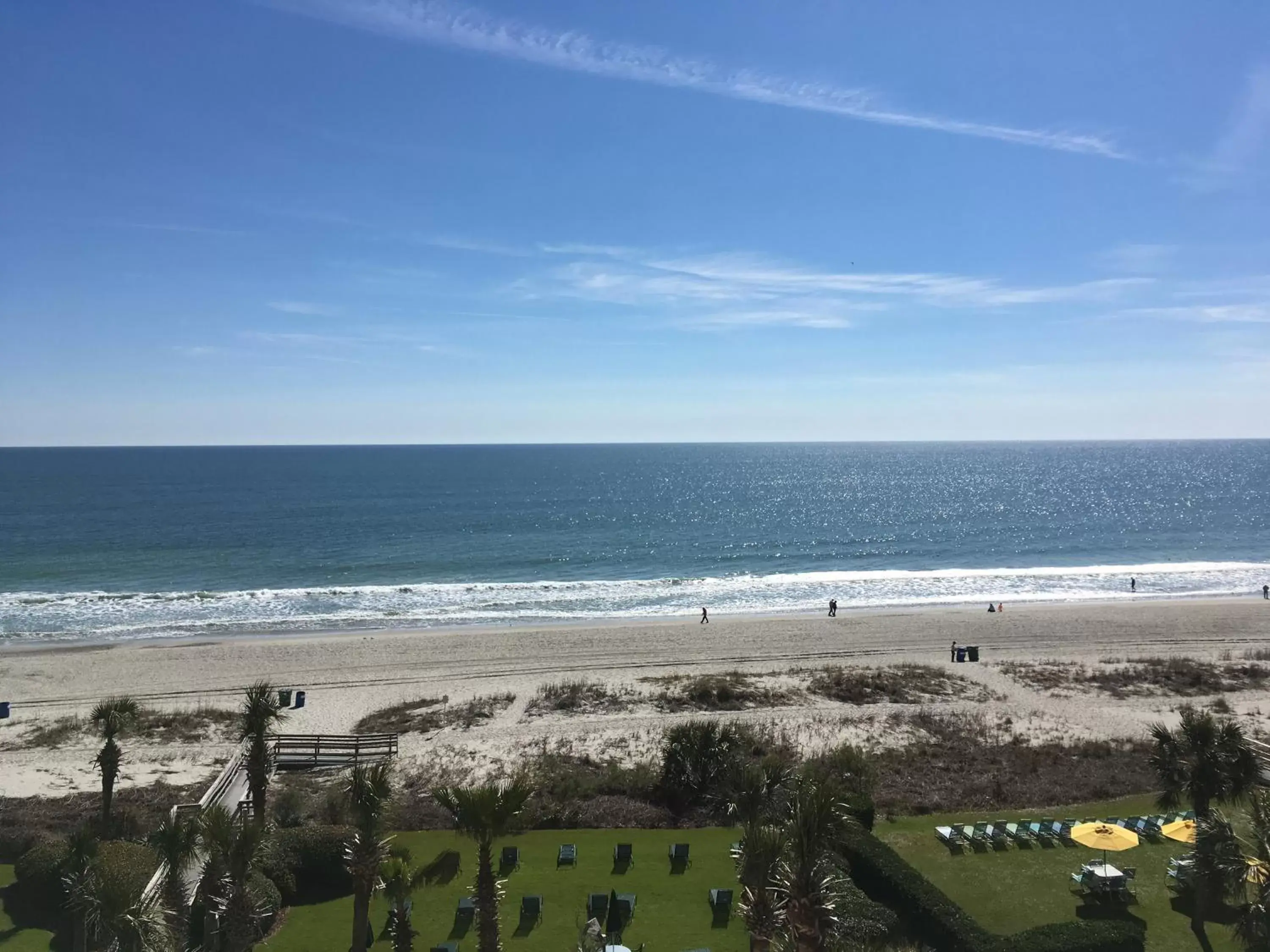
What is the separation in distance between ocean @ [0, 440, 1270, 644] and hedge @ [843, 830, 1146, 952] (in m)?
35.2

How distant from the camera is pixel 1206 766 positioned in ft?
50.1

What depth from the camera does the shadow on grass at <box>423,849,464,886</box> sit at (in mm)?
15203

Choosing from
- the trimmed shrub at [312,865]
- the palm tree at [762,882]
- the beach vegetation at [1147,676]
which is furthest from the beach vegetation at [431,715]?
the beach vegetation at [1147,676]

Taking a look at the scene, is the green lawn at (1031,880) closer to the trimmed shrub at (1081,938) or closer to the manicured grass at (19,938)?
the trimmed shrub at (1081,938)

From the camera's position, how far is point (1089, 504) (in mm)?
108125

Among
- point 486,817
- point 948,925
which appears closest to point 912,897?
point 948,925

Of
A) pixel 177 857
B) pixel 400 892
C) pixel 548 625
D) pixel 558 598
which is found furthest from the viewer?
pixel 558 598

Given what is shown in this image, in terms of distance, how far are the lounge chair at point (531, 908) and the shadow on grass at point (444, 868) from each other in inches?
76.2

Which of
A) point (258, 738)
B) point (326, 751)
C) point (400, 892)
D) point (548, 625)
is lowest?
point (548, 625)

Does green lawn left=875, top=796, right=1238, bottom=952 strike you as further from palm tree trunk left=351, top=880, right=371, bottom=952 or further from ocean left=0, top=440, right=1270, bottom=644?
ocean left=0, top=440, right=1270, bottom=644

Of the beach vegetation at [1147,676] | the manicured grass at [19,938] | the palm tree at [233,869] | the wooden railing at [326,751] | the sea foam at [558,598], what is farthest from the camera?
the sea foam at [558,598]

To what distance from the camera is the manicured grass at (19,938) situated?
13.1 metres

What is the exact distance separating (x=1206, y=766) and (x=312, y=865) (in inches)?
661

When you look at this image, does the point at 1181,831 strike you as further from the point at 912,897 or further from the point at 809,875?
the point at 809,875
